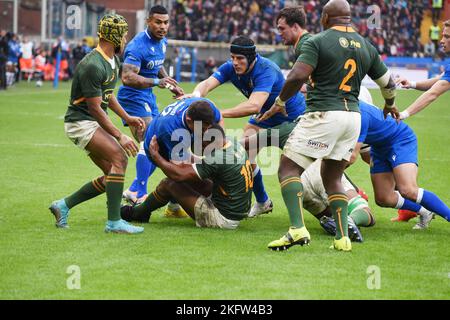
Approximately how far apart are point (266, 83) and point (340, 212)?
2.42 meters

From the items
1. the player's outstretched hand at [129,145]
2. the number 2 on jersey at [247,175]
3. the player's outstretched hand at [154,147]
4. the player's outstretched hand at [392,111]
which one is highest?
the player's outstretched hand at [392,111]

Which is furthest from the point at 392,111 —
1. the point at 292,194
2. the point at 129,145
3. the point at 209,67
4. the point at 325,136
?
the point at 209,67

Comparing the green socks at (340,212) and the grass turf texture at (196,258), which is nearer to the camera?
the grass turf texture at (196,258)

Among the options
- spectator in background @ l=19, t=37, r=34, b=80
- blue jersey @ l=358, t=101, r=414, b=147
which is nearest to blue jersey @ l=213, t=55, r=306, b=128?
blue jersey @ l=358, t=101, r=414, b=147

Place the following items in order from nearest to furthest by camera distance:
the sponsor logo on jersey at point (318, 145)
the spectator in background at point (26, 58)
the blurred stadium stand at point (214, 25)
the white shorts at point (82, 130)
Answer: the sponsor logo on jersey at point (318, 145) < the white shorts at point (82, 130) < the spectator in background at point (26, 58) < the blurred stadium stand at point (214, 25)

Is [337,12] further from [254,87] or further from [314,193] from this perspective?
[254,87]

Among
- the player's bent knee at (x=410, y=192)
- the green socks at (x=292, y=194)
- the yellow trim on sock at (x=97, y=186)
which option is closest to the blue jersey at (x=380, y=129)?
the player's bent knee at (x=410, y=192)

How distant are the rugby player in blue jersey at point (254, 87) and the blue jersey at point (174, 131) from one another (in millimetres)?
874

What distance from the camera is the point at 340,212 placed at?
24.9ft

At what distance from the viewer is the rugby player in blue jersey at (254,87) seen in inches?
367

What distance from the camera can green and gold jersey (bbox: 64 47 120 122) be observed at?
313 inches

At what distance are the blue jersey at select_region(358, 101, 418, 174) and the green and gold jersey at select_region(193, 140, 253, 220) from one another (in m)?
1.31

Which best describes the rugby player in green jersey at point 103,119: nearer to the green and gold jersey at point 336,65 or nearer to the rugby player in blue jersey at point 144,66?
the green and gold jersey at point 336,65

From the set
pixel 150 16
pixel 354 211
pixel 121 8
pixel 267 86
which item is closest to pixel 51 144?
pixel 150 16
